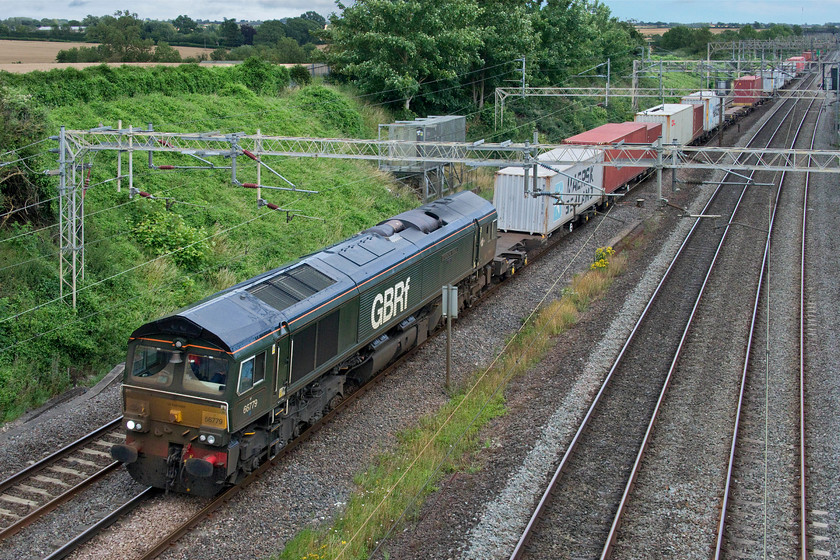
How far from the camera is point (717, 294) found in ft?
83.9

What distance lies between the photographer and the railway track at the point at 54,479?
42.8 feet

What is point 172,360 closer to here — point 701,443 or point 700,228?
point 701,443

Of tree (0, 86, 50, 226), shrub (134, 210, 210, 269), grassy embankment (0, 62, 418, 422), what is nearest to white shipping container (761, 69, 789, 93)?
grassy embankment (0, 62, 418, 422)

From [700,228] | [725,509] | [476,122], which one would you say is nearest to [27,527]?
[725,509]

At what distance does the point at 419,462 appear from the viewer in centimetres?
1495

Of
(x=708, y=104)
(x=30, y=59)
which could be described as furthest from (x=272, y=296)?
(x=708, y=104)

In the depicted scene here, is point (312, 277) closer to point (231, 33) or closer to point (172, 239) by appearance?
point (172, 239)

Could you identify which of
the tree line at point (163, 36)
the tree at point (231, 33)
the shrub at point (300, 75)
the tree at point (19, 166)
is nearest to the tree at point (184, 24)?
the tree line at point (163, 36)

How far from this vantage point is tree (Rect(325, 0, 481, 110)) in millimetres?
40969

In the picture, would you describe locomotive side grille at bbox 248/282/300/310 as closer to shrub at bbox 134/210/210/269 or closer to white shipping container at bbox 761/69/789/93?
shrub at bbox 134/210/210/269

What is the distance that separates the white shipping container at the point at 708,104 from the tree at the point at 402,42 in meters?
21.4

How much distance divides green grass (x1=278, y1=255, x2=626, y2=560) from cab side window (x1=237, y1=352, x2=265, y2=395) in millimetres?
2542

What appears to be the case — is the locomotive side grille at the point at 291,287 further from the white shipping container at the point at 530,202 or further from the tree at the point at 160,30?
the tree at the point at 160,30

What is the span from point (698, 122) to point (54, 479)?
51.9 meters
